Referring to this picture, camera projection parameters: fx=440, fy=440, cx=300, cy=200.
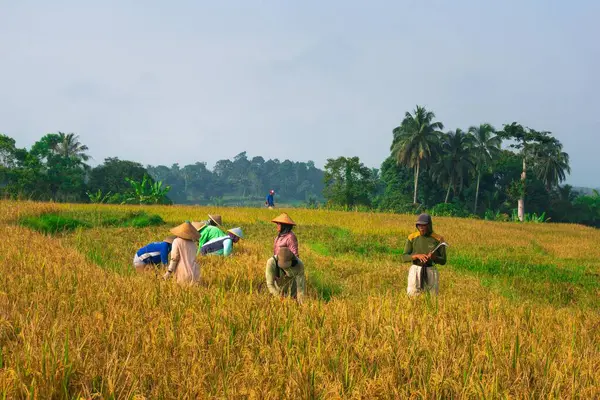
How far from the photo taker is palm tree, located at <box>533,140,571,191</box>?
46938 millimetres

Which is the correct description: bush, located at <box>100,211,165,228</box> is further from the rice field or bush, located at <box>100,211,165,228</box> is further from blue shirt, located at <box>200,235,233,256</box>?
the rice field

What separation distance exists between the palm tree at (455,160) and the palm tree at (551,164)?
6.84m

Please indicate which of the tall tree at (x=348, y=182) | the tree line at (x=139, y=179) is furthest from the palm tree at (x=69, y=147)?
the tall tree at (x=348, y=182)

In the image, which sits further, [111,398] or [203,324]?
[203,324]

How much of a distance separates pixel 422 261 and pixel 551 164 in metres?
49.5

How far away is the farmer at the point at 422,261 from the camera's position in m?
5.81

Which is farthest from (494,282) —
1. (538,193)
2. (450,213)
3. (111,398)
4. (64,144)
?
(64,144)

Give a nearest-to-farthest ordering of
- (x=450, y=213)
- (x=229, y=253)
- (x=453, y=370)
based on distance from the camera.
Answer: (x=453, y=370), (x=229, y=253), (x=450, y=213)

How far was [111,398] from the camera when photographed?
2.22 m

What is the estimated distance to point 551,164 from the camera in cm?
4781

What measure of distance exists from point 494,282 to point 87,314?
8202 millimetres

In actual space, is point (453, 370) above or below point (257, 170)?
below

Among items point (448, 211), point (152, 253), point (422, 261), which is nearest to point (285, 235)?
point (422, 261)

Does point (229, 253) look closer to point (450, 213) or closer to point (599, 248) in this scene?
point (599, 248)
